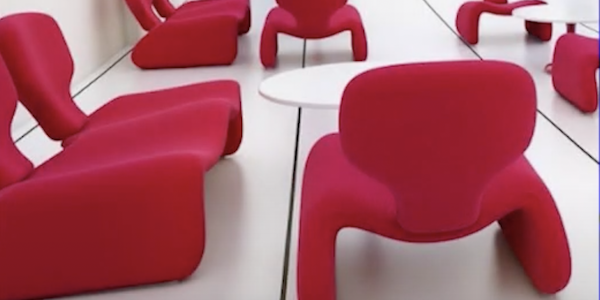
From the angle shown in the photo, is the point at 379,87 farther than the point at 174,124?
No

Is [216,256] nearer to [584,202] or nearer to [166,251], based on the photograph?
[166,251]

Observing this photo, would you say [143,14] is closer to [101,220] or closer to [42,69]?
[42,69]

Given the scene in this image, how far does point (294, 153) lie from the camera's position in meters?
3.48

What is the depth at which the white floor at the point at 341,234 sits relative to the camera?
2.27 metres

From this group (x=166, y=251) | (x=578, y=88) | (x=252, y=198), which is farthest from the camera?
(x=578, y=88)

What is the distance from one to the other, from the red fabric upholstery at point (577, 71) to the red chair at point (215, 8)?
2.48 meters

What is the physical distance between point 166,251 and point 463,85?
107 cm

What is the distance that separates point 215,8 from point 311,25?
130cm

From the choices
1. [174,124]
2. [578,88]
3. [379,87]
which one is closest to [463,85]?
[379,87]

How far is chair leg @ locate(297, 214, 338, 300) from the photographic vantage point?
2.06 meters

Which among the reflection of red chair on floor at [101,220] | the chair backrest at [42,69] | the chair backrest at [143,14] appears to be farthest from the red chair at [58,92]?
the chair backrest at [143,14]

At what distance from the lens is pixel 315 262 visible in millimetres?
2064

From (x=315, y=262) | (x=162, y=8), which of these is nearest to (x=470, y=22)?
(x=162, y=8)

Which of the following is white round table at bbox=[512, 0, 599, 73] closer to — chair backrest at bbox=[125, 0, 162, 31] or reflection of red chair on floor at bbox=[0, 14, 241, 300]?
chair backrest at bbox=[125, 0, 162, 31]
